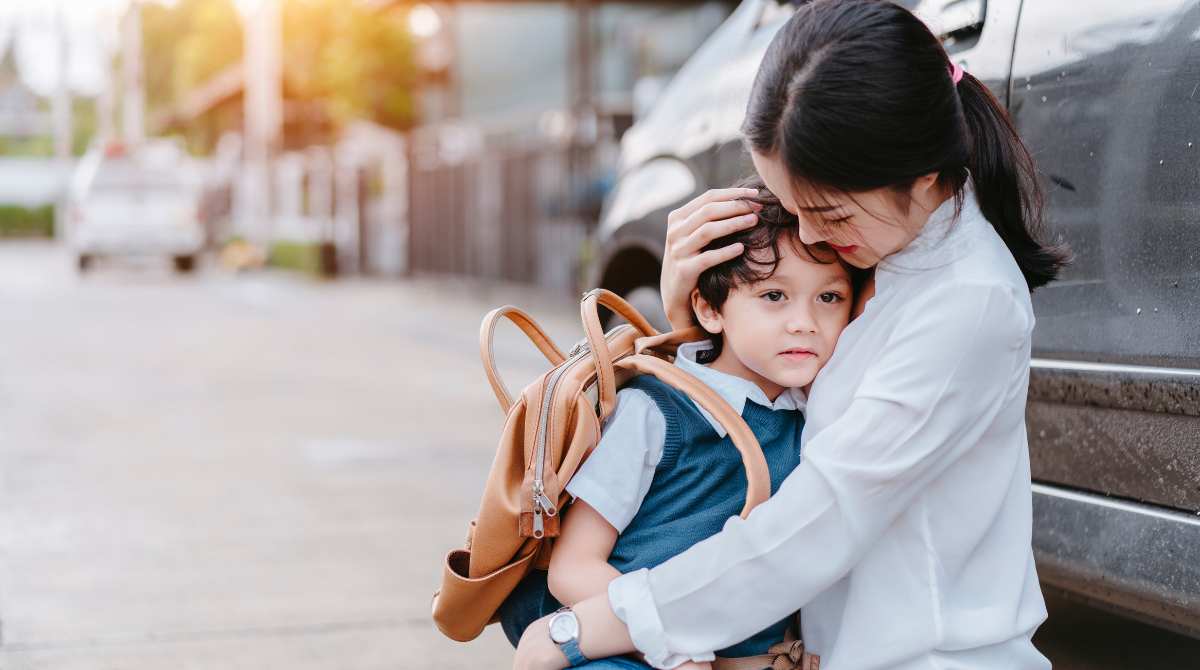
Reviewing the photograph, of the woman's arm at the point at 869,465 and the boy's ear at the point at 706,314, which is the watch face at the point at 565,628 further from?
the boy's ear at the point at 706,314

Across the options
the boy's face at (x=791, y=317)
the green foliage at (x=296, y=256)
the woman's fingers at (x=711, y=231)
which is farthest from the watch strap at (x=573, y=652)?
the green foliage at (x=296, y=256)

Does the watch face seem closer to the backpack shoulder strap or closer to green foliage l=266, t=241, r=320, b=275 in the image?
the backpack shoulder strap

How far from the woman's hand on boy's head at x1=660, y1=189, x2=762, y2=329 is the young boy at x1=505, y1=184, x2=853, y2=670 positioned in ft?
0.09

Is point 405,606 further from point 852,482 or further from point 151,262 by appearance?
point 151,262

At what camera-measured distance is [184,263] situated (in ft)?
78.4

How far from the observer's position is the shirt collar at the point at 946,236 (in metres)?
1.86

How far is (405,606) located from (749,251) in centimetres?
222

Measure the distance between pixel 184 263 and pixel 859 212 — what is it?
76.0ft

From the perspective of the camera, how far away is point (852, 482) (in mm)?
1783

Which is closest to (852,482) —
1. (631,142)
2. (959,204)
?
(959,204)

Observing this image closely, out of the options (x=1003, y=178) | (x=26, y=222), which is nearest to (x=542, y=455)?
(x=1003, y=178)

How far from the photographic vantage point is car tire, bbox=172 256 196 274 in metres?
23.8

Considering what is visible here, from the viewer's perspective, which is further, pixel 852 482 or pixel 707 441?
pixel 707 441

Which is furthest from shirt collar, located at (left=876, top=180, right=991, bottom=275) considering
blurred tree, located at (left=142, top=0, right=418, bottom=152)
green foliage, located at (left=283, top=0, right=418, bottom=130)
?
green foliage, located at (left=283, top=0, right=418, bottom=130)
